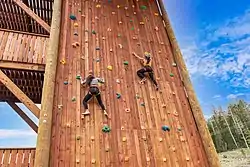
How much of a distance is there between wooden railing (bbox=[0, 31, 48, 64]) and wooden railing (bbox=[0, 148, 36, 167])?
86.1 inches

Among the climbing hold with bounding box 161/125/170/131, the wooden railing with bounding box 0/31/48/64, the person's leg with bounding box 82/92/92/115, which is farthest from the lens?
the wooden railing with bounding box 0/31/48/64

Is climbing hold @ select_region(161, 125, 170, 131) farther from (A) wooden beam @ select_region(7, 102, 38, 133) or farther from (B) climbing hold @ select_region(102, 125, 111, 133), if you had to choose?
(A) wooden beam @ select_region(7, 102, 38, 133)

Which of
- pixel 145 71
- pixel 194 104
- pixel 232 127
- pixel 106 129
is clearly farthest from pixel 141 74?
pixel 232 127

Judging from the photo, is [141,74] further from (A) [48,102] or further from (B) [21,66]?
(B) [21,66]

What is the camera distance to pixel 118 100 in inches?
209

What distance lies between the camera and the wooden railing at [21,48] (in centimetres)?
549

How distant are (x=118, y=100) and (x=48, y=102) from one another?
1.63m

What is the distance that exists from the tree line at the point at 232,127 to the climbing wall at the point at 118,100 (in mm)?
27196

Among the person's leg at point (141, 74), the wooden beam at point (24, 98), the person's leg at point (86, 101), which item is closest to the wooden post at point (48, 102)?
the wooden beam at point (24, 98)

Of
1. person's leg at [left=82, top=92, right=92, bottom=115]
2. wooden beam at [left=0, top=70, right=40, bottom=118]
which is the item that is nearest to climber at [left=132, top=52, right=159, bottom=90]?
person's leg at [left=82, top=92, right=92, bottom=115]

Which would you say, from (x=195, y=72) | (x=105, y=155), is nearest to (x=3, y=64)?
(x=105, y=155)

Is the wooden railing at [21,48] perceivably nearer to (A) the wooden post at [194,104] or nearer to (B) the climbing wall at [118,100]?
(B) the climbing wall at [118,100]

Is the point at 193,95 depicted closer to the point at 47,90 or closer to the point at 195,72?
the point at 47,90

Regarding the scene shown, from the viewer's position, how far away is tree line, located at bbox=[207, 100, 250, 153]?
3052 centimetres
